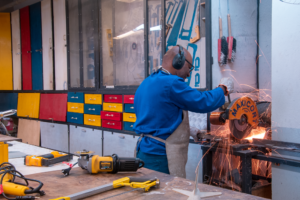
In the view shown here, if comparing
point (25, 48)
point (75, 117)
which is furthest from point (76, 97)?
point (25, 48)

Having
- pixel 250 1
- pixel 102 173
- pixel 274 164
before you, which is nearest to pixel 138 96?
pixel 102 173

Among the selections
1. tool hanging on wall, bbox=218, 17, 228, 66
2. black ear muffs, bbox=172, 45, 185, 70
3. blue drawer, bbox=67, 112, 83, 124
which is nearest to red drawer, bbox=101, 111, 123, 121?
blue drawer, bbox=67, 112, 83, 124

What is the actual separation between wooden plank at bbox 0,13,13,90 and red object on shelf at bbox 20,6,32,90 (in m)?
0.51

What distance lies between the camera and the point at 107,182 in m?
1.17

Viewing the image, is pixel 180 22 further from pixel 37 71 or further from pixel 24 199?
pixel 37 71

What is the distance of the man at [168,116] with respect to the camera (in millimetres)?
1689

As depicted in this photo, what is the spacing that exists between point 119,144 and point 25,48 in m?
3.40

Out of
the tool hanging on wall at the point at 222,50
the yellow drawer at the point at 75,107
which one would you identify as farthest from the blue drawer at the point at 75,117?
the tool hanging on wall at the point at 222,50

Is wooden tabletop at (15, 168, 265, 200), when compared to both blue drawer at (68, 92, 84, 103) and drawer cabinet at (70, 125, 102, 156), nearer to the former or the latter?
drawer cabinet at (70, 125, 102, 156)

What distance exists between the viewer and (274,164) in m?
1.81

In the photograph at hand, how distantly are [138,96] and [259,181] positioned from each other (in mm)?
1287

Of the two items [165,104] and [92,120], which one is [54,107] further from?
[165,104]

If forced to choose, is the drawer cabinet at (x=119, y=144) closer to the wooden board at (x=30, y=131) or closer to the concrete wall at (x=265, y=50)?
the concrete wall at (x=265, y=50)

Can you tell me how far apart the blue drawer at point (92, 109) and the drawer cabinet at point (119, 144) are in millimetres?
353
